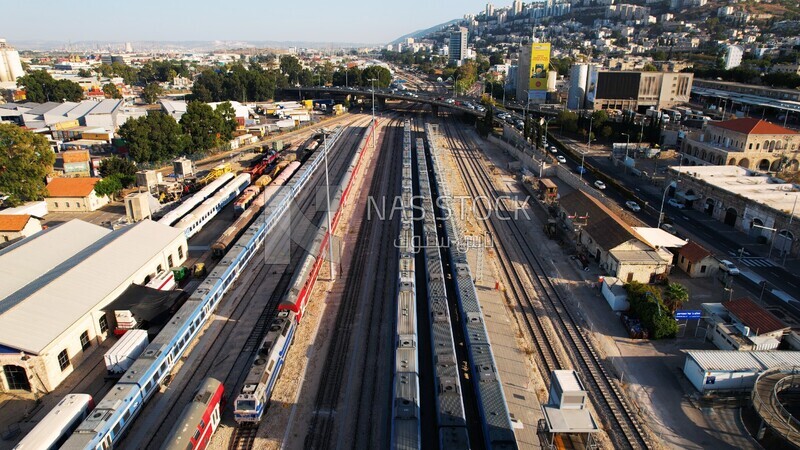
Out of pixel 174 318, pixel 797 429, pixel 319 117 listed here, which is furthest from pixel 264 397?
pixel 319 117

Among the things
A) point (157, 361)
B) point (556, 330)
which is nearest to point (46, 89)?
point (157, 361)

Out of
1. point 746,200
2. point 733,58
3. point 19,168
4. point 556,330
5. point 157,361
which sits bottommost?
point 556,330

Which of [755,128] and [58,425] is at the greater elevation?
[755,128]

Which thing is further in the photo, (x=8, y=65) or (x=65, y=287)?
(x=8, y=65)

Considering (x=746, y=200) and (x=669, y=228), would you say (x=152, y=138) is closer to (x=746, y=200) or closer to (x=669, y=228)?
(x=669, y=228)

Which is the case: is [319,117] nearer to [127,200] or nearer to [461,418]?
[127,200]

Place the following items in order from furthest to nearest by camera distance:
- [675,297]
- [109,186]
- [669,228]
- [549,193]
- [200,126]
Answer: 1. [200,126]
2. [549,193]
3. [109,186]
4. [669,228]
5. [675,297]

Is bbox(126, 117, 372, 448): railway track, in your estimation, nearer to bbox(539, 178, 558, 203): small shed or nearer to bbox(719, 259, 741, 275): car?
bbox(539, 178, 558, 203): small shed

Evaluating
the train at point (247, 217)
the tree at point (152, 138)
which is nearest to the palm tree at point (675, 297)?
the train at point (247, 217)
